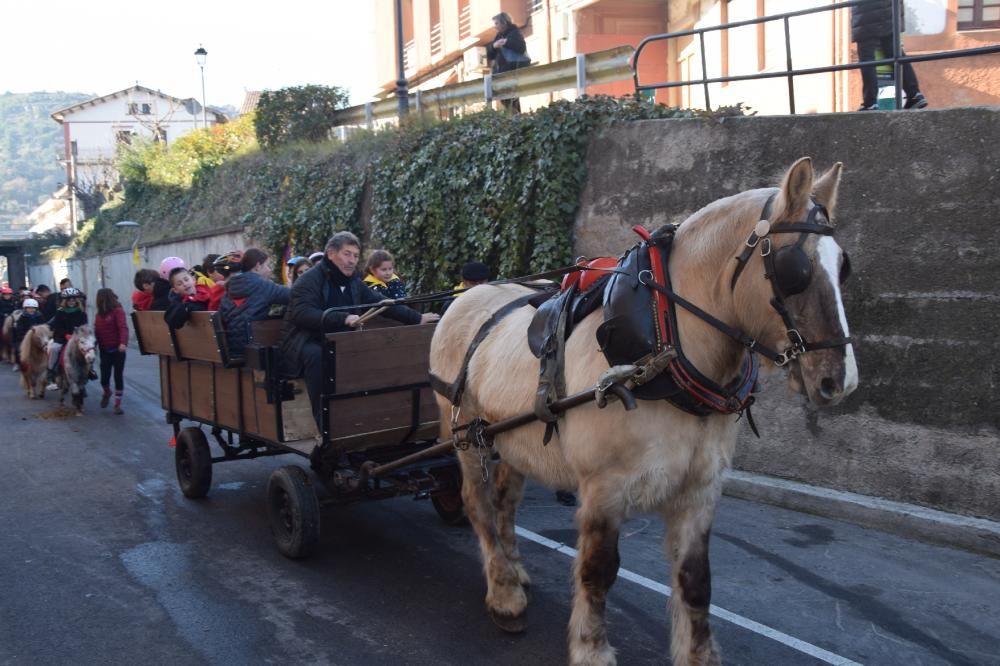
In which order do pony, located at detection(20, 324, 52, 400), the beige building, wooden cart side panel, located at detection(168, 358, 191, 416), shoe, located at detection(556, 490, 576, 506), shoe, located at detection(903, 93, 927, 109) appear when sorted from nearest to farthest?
shoe, located at detection(556, 490, 576, 506), wooden cart side panel, located at detection(168, 358, 191, 416), shoe, located at detection(903, 93, 927, 109), the beige building, pony, located at detection(20, 324, 52, 400)

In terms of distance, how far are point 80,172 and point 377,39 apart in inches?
1392

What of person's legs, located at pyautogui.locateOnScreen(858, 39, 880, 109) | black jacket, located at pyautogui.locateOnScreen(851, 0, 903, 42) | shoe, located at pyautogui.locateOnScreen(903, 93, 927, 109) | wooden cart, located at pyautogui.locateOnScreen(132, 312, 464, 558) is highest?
black jacket, located at pyautogui.locateOnScreen(851, 0, 903, 42)

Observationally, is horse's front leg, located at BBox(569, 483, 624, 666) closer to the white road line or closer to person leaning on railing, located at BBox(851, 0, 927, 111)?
the white road line

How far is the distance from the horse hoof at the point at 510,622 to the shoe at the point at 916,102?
5722mm

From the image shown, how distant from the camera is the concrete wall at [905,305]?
628cm

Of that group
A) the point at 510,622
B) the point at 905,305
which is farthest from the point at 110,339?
the point at 905,305

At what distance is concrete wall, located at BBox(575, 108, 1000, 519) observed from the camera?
628 cm

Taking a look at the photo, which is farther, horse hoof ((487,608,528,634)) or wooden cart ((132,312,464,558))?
wooden cart ((132,312,464,558))

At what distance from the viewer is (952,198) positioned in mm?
6406

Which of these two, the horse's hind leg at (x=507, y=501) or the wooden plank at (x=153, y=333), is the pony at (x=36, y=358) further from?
the horse's hind leg at (x=507, y=501)

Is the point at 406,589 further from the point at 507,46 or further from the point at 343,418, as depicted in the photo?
the point at 507,46

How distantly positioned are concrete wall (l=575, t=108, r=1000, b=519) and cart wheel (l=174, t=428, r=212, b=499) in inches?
176

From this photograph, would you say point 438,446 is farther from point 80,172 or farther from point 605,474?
point 80,172

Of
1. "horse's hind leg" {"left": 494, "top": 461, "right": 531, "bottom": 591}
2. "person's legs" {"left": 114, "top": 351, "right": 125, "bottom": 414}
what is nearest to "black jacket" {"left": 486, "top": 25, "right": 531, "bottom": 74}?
"person's legs" {"left": 114, "top": 351, "right": 125, "bottom": 414}
